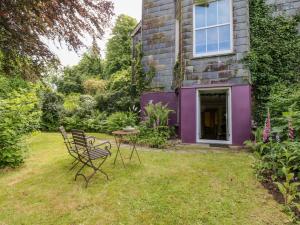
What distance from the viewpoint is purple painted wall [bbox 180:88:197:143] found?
24.7 feet

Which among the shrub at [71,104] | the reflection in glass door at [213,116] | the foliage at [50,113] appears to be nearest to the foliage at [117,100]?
the shrub at [71,104]

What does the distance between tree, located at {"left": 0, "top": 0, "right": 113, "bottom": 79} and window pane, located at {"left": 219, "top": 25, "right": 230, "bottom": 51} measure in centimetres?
461

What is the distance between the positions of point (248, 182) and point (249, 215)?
3.92 feet

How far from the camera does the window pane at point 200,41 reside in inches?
302

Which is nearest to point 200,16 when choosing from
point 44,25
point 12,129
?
point 44,25

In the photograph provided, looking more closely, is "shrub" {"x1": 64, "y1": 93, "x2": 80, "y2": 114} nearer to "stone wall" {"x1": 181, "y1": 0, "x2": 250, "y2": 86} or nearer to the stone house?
the stone house

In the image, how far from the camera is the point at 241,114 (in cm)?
687

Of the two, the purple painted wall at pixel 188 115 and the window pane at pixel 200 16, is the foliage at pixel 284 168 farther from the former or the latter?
the window pane at pixel 200 16

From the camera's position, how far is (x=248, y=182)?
395 cm

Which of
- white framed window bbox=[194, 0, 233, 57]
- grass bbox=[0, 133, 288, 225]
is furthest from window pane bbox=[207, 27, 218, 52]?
grass bbox=[0, 133, 288, 225]

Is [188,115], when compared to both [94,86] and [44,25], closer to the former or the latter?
[44,25]

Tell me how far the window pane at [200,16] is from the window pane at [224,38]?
0.71 metres

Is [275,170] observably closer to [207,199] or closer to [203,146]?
[207,199]

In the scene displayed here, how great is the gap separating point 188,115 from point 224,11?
12.5ft
